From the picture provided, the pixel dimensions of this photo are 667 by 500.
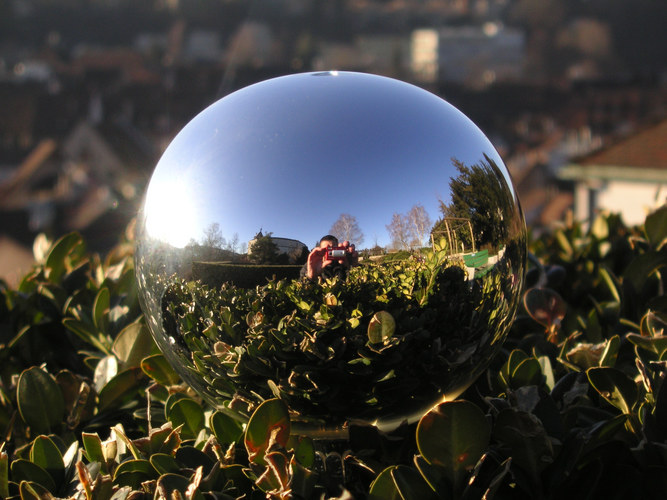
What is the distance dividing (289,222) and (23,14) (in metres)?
84.6

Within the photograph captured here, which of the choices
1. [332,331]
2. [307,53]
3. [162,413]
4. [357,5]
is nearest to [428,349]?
[332,331]

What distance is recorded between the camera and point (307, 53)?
56062 millimetres

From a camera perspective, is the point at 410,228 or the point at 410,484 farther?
the point at 410,228

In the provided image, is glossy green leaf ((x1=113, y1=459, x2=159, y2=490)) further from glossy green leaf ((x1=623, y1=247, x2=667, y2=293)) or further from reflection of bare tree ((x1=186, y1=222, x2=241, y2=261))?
glossy green leaf ((x1=623, y1=247, x2=667, y2=293))

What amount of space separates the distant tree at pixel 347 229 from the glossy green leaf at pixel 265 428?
12.1 inches

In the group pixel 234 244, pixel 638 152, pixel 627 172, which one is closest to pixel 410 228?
pixel 234 244

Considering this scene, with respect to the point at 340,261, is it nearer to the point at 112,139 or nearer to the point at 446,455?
the point at 446,455

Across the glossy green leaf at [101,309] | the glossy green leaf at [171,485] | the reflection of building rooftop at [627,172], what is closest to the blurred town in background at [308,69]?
the reflection of building rooftop at [627,172]

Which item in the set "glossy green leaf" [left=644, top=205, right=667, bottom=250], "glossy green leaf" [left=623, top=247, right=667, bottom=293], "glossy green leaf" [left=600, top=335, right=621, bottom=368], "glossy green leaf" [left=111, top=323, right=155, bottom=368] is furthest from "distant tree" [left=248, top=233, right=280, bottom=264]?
"glossy green leaf" [left=644, top=205, right=667, bottom=250]

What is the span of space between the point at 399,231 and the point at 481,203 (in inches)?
8.9

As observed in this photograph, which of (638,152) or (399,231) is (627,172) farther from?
(399,231)

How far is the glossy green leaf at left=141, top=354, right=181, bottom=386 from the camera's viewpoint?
66.4 inches

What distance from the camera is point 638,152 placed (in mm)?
12883

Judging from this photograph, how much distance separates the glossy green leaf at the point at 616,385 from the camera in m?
1.40
